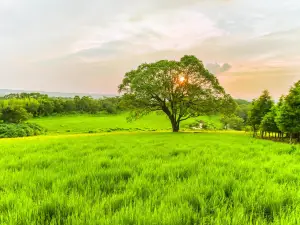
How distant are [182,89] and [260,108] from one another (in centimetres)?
1568

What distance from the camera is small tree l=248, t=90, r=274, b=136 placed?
129 feet

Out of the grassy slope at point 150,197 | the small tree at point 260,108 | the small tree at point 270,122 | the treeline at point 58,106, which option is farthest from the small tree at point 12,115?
the grassy slope at point 150,197

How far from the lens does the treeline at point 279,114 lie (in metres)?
29.3

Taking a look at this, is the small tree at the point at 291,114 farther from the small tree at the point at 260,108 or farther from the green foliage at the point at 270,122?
the small tree at the point at 260,108

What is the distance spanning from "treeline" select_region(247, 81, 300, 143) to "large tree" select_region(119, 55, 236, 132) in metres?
5.86

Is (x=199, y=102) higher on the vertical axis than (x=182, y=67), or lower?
lower

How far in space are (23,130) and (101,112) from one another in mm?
69723

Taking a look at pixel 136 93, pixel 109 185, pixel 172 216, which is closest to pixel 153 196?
pixel 172 216

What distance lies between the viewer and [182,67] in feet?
120

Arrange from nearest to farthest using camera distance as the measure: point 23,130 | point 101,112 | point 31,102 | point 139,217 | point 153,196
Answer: point 139,217
point 153,196
point 23,130
point 31,102
point 101,112

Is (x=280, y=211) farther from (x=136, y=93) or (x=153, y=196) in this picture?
(x=136, y=93)

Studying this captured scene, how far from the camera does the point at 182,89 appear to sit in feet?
121

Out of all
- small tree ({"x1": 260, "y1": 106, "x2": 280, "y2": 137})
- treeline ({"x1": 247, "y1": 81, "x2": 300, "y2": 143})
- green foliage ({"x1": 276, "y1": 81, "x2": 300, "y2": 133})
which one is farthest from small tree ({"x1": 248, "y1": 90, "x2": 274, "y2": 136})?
green foliage ({"x1": 276, "y1": 81, "x2": 300, "y2": 133})

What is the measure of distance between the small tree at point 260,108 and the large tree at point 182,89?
5.77 meters
